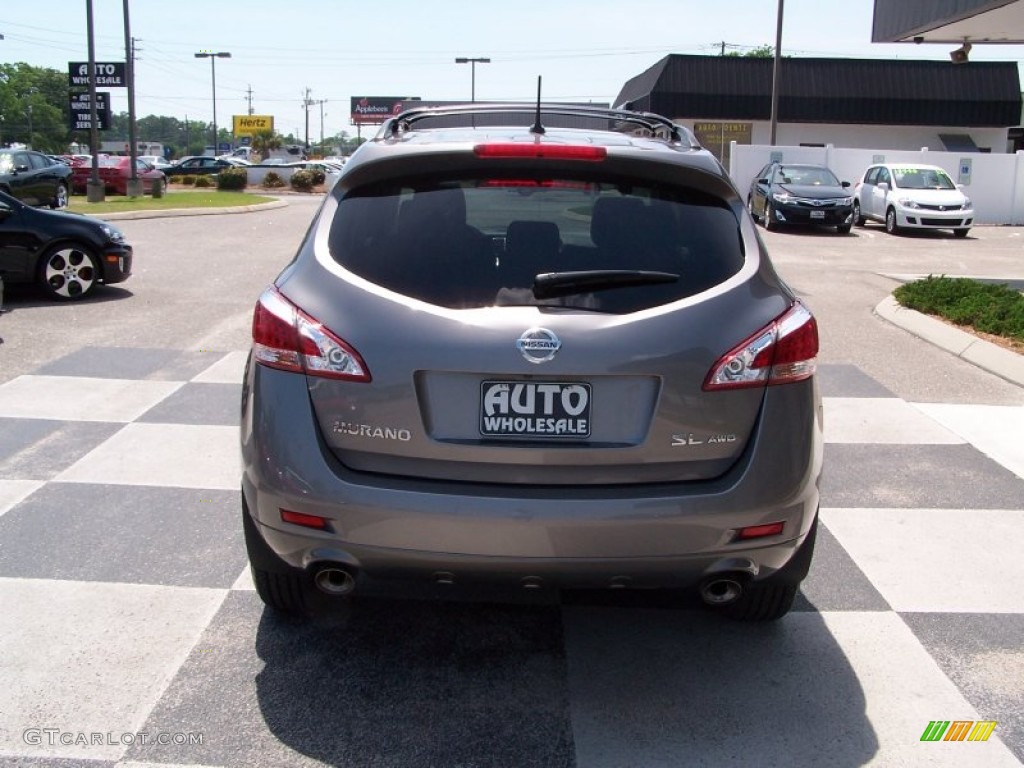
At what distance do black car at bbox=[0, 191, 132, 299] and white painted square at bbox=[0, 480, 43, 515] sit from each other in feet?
19.4

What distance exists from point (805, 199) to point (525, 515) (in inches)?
849

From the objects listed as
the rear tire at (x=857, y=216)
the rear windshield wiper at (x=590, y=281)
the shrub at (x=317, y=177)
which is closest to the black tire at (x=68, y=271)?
the rear windshield wiper at (x=590, y=281)

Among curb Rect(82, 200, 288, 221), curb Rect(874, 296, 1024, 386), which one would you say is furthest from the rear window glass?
curb Rect(82, 200, 288, 221)

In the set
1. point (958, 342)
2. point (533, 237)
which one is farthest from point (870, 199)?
point (533, 237)

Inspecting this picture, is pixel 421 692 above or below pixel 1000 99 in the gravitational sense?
below

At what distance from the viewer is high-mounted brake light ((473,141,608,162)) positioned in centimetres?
334

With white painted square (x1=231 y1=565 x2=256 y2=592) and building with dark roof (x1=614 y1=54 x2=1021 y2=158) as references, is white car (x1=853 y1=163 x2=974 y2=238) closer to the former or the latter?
building with dark roof (x1=614 y1=54 x2=1021 y2=158)

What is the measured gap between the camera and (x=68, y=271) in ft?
35.3

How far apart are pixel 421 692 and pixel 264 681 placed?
0.53 meters

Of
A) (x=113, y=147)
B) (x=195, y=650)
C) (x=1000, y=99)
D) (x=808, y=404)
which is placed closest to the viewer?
(x=808, y=404)

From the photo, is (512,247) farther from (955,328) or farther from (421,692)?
(955,328)

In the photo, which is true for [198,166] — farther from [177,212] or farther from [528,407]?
[528,407]

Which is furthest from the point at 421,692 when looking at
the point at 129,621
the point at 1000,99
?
the point at 1000,99

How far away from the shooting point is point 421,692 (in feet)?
11.3
